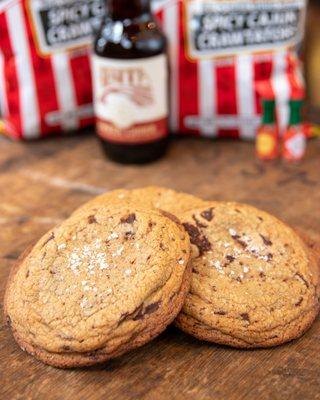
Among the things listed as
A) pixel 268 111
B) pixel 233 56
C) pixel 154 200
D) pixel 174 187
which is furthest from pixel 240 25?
pixel 154 200

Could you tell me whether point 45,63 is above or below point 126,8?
below

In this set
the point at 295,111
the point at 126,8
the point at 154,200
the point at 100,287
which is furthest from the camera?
the point at 295,111

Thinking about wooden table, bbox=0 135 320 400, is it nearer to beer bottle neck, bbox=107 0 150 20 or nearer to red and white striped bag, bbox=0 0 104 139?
red and white striped bag, bbox=0 0 104 139

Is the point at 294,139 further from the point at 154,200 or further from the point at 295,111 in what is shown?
the point at 154,200

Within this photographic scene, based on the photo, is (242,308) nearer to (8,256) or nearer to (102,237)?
(102,237)

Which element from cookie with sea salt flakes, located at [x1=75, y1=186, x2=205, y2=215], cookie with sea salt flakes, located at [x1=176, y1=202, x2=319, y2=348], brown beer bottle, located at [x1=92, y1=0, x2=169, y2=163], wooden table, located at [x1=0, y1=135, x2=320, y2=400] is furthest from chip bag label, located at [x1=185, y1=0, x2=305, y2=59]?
cookie with sea salt flakes, located at [x1=176, y1=202, x2=319, y2=348]

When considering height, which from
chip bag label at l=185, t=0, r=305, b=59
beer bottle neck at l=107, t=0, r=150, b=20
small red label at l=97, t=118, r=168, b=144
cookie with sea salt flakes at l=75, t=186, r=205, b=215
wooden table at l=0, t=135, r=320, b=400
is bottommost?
wooden table at l=0, t=135, r=320, b=400
